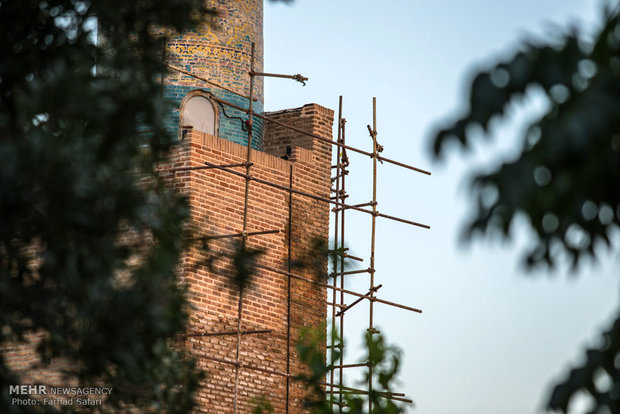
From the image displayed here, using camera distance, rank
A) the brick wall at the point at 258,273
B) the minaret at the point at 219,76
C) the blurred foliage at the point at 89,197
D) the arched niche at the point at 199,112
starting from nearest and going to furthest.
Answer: the blurred foliage at the point at 89,197 → the brick wall at the point at 258,273 → the arched niche at the point at 199,112 → the minaret at the point at 219,76

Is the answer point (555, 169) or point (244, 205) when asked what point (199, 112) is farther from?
point (555, 169)

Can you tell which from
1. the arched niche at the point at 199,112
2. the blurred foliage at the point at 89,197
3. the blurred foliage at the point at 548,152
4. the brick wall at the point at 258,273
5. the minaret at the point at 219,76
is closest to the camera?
the blurred foliage at the point at 548,152

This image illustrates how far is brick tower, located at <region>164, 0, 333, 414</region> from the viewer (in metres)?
15.0

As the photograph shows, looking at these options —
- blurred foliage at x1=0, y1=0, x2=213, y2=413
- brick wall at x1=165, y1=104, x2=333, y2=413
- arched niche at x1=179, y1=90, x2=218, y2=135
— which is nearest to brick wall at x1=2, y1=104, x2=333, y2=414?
brick wall at x1=165, y1=104, x2=333, y2=413

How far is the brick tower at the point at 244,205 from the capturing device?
1498 centimetres

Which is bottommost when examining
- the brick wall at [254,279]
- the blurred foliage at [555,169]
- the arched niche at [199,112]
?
the blurred foliage at [555,169]

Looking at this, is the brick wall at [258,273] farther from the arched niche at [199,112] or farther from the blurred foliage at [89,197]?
the blurred foliage at [89,197]

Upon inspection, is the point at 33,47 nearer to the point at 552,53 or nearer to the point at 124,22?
the point at 124,22

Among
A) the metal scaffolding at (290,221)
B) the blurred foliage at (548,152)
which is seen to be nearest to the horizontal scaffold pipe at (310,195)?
the metal scaffolding at (290,221)

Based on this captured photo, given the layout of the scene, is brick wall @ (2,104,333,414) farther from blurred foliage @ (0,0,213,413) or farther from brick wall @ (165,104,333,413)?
blurred foliage @ (0,0,213,413)

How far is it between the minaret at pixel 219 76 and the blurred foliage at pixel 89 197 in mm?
8469

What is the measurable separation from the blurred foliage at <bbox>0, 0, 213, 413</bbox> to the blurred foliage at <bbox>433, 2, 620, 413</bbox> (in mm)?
2726

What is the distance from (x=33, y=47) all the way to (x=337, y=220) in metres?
10.6

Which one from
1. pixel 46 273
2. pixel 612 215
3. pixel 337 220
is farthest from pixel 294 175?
pixel 612 215
